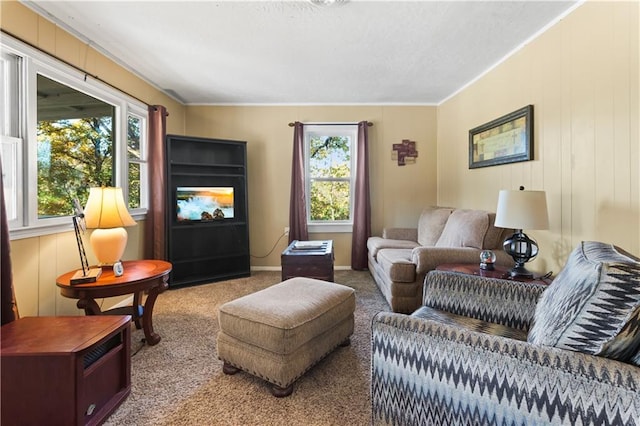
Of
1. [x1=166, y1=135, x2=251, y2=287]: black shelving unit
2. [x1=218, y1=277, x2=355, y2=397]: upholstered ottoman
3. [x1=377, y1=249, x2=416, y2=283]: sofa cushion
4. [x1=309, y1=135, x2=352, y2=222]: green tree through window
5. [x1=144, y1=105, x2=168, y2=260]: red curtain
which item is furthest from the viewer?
[x1=309, y1=135, x2=352, y2=222]: green tree through window

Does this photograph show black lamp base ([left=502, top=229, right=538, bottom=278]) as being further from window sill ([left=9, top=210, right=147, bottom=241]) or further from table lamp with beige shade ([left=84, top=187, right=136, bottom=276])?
window sill ([left=9, top=210, right=147, bottom=241])

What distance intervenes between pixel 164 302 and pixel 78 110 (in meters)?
1.89

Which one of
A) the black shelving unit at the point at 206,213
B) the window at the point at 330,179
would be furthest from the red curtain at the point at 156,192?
the window at the point at 330,179

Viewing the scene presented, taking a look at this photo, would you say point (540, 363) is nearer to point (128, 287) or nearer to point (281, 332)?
point (281, 332)

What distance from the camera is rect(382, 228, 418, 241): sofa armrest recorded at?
3.70 m

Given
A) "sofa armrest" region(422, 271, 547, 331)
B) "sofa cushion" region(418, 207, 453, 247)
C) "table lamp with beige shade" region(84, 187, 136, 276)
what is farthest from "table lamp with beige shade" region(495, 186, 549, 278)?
"table lamp with beige shade" region(84, 187, 136, 276)

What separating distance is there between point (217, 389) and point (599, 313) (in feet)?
5.65

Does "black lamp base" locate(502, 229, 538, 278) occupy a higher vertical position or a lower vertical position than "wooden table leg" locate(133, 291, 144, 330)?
higher

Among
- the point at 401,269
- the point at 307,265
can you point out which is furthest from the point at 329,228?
the point at 401,269

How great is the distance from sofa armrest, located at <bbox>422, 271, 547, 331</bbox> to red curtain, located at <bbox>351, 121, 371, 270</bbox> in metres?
2.33

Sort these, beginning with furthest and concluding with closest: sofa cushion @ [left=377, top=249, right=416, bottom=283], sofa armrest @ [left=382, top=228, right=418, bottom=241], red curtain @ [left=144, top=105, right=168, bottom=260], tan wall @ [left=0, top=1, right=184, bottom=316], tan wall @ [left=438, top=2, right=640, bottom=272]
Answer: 1. sofa armrest @ [left=382, top=228, right=418, bottom=241]
2. red curtain @ [left=144, top=105, right=168, bottom=260]
3. sofa cushion @ [left=377, top=249, right=416, bottom=283]
4. tan wall @ [left=0, top=1, right=184, bottom=316]
5. tan wall @ [left=438, top=2, right=640, bottom=272]

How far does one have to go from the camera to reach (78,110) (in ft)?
7.82

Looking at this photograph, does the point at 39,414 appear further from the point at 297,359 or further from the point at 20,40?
the point at 20,40

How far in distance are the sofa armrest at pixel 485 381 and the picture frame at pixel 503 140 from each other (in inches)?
82.4
